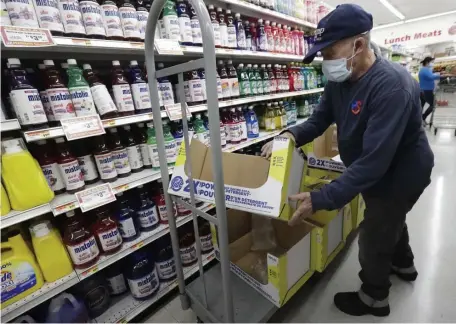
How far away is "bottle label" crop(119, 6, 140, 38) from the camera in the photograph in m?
1.23

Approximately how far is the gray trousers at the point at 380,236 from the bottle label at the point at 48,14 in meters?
1.65

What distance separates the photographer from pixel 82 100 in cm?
114

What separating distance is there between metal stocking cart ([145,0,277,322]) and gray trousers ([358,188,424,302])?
56cm

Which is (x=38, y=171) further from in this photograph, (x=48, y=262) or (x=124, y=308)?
(x=124, y=308)

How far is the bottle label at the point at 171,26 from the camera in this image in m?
1.41

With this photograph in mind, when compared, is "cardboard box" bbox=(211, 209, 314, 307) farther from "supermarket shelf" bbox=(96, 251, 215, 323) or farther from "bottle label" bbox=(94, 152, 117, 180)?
"bottle label" bbox=(94, 152, 117, 180)

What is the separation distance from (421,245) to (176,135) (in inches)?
81.7

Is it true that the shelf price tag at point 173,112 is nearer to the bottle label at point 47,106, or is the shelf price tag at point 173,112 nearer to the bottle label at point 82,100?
the bottle label at point 82,100

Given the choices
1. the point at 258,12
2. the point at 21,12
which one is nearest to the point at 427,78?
the point at 258,12

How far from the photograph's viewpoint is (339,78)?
42.5 inches

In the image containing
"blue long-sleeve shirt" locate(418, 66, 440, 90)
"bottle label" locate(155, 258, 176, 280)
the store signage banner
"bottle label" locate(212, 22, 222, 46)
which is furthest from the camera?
the store signage banner

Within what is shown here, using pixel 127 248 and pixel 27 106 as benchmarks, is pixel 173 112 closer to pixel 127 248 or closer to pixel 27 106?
pixel 27 106

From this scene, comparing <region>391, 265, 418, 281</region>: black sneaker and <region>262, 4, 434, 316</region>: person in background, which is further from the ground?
<region>262, 4, 434, 316</region>: person in background

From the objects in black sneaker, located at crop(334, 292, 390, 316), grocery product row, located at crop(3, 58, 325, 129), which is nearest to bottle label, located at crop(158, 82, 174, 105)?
grocery product row, located at crop(3, 58, 325, 129)
